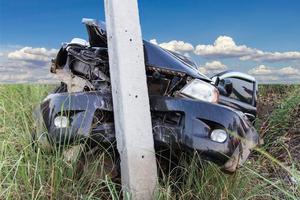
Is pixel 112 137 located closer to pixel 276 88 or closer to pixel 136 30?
pixel 136 30

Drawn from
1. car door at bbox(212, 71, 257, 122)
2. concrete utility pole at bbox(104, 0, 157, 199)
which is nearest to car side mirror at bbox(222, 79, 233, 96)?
car door at bbox(212, 71, 257, 122)

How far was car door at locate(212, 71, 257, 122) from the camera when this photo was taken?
5.89 metres


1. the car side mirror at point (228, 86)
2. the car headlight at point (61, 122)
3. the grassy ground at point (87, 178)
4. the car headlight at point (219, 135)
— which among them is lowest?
the grassy ground at point (87, 178)

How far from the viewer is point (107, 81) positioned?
14.0 ft

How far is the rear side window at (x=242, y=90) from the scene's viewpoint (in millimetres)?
6465

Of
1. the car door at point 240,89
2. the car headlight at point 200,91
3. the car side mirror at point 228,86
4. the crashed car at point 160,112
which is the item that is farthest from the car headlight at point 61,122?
the car side mirror at point 228,86

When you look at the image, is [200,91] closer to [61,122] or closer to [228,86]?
[61,122]

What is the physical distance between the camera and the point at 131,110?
3.89 metres

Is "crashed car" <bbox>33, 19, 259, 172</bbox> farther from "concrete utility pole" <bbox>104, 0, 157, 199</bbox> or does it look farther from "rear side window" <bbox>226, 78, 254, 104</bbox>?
"rear side window" <bbox>226, 78, 254, 104</bbox>

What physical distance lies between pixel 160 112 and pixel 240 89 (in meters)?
2.83

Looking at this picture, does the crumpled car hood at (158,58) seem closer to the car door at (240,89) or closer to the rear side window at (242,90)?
the car door at (240,89)

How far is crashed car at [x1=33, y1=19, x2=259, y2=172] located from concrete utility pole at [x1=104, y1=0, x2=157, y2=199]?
12 centimetres

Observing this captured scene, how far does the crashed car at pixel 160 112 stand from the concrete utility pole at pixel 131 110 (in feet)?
0.41

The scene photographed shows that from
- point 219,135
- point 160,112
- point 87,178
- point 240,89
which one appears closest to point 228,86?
point 240,89
